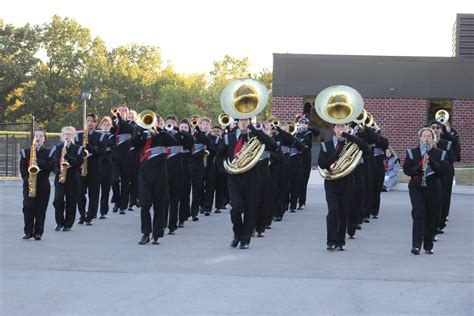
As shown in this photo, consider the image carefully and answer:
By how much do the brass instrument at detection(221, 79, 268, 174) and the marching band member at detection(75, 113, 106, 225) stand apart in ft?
11.4

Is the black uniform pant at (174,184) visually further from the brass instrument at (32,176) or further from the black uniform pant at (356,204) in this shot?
the black uniform pant at (356,204)

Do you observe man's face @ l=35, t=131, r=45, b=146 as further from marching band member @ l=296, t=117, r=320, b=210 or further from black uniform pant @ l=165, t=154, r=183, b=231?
marching band member @ l=296, t=117, r=320, b=210

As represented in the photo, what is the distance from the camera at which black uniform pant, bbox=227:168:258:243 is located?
496 inches

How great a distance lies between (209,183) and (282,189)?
5.26 feet

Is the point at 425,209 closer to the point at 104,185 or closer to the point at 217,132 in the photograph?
the point at 104,185

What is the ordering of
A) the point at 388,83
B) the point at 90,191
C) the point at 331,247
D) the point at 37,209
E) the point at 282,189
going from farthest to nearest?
the point at 388,83
the point at 282,189
the point at 90,191
the point at 37,209
the point at 331,247

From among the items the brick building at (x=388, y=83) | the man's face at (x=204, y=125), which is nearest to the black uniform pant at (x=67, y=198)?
the man's face at (x=204, y=125)

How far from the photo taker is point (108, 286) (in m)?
9.28

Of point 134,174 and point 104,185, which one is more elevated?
point 134,174

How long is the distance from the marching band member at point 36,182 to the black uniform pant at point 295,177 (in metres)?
5.77

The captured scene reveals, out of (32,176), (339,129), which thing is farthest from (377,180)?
(32,176)

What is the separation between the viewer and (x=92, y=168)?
1602 cm

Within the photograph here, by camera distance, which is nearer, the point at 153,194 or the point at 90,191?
the point at 153,194

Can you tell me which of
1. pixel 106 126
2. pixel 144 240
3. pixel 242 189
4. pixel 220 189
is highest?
pixel 106 126
